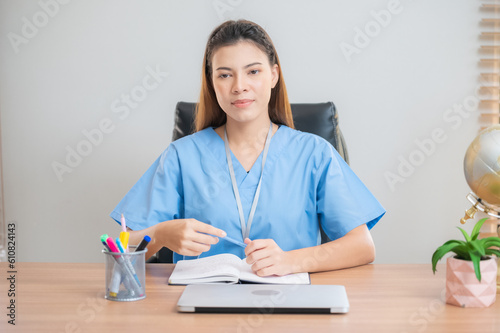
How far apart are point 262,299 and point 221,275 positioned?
0.17 metres

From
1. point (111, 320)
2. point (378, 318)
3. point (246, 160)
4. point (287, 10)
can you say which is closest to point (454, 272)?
point (378, 318)

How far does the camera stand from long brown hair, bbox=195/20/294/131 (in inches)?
61.7

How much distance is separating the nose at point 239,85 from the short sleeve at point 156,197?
0.27 m

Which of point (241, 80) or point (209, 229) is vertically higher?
point (241, 80)

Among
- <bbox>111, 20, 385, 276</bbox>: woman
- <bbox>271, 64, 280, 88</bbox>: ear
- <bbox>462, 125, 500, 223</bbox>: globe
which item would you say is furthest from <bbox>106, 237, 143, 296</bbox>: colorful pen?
<bbox>271, 64, 280, 88</bbox>: ear

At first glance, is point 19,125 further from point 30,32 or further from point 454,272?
point 454,272

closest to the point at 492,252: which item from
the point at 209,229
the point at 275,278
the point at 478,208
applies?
the point at 478,208

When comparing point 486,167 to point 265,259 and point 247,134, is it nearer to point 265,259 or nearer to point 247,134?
point 265,259

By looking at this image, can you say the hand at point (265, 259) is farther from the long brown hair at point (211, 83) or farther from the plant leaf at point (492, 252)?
the long brown hair at point (211, 83)

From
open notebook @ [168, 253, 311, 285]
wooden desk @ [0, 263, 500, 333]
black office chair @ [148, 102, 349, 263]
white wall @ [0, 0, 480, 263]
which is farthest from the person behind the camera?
white wall @ [0, 0, 480, 263]

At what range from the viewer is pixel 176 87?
231cm

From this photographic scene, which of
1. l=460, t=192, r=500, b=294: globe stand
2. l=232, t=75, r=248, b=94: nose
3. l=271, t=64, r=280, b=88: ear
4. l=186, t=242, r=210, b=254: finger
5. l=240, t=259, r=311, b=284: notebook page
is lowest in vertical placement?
l=240, t=259, r=311, b=284: notebook page

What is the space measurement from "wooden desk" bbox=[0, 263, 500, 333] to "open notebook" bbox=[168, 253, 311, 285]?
0.11 feet

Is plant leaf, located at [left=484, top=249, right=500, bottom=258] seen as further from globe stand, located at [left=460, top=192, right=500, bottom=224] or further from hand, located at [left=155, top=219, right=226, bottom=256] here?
hand, located at [left=155, top=219, right=226, bottom=256]
